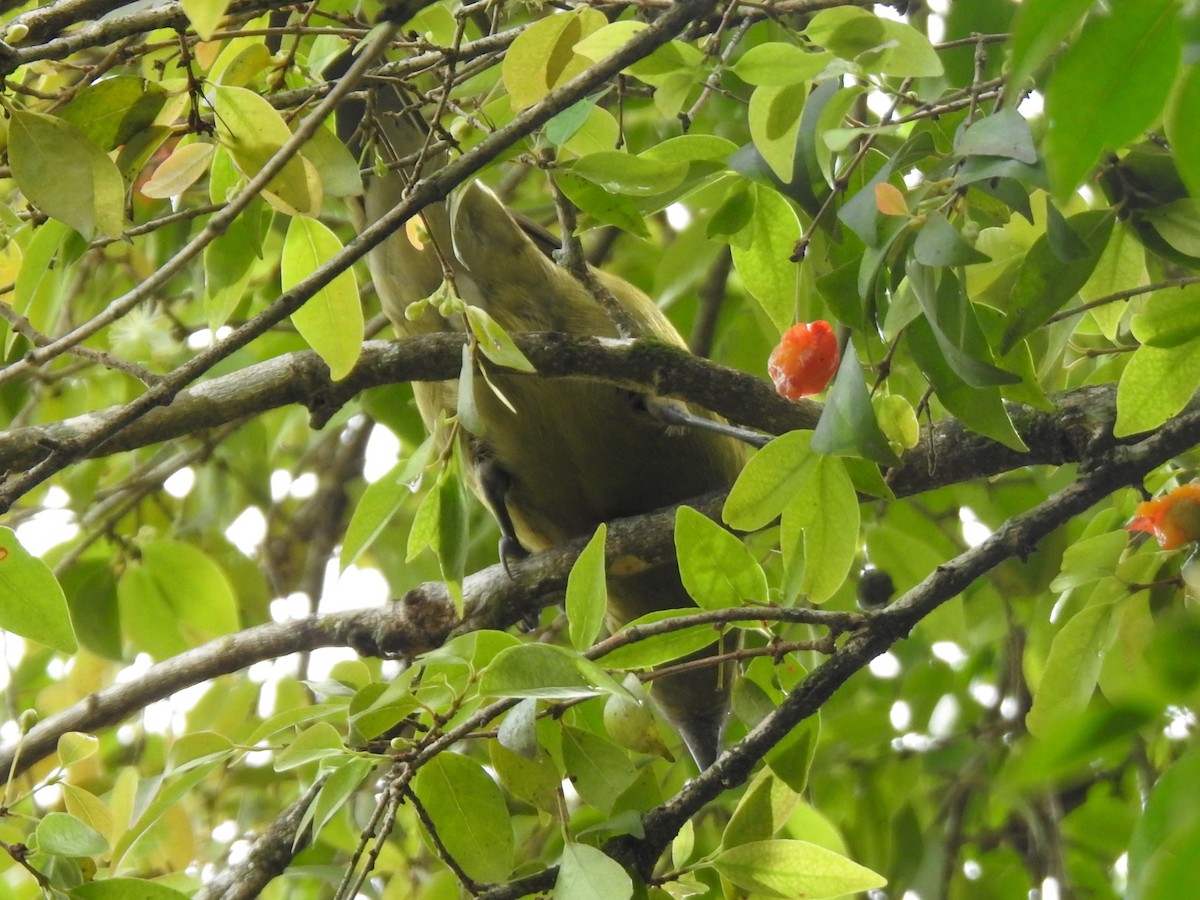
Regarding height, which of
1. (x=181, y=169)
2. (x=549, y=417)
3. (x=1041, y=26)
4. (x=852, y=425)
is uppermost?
(x=1041, y=26)

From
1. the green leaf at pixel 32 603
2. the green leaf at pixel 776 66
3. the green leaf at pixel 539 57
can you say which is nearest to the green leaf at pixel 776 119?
the green leaf at pixel 776 66

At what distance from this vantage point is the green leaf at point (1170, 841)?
44 cm

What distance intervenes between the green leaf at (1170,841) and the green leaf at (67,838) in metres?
1.03

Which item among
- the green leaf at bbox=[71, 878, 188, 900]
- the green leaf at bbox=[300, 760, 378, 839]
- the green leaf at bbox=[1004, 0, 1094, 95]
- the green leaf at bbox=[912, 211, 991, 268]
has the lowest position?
the green leaf at bbox=[71, 878, 188, 900]

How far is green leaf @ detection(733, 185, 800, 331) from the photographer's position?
155cm

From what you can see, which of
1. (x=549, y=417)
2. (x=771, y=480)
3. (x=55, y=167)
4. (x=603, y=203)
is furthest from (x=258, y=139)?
(x=549, y=417)

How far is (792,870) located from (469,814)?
0.34 meters

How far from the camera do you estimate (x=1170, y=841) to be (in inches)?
18.1

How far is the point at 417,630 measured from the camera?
213cm

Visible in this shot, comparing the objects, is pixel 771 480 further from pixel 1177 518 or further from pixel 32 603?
pixel 32 603

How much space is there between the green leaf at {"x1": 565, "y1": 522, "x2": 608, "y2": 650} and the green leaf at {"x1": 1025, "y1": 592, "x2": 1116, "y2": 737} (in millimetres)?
510

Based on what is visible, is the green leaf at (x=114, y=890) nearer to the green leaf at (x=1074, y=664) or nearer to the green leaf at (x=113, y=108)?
the green leaf at (x=113, y=108)

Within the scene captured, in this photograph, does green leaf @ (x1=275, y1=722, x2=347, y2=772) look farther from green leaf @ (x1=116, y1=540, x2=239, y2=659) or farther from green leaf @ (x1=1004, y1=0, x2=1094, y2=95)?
green leaf @ (x1=116, y1=540, x2=239, y2=659)

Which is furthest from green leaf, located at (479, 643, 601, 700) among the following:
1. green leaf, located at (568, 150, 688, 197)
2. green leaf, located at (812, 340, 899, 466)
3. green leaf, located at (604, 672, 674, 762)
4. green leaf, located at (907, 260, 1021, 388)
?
green leaf, located at (568, 150, 688, 197)
